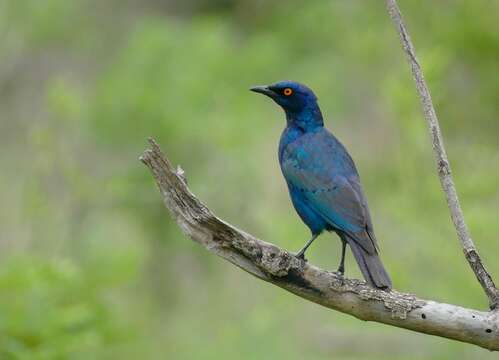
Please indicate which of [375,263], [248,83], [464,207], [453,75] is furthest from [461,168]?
[375,263]

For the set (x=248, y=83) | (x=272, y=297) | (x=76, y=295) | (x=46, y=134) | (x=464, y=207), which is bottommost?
(x=76, y=295)

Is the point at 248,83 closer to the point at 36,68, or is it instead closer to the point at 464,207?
the point at 36,68

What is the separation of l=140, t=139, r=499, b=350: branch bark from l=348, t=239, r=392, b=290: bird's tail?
0.15 metres

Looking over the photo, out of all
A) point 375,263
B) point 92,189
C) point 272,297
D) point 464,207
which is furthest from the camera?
point 272,297

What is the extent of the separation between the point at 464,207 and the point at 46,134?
3.37m

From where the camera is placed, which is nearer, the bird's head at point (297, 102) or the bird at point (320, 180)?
the bird at point (320, 180)

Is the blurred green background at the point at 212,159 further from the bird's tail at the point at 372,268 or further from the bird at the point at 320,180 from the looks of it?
the bird's tail at the point at 372,268

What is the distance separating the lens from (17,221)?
9703mm

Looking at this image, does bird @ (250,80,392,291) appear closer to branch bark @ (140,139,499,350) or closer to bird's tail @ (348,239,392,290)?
bird's tail @ (348,239,392,290)

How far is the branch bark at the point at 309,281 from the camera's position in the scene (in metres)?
5.09

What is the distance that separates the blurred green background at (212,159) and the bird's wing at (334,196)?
168 centimetres

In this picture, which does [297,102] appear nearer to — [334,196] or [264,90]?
[264,90]

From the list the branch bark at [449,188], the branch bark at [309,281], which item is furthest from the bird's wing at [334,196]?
the branch bark at [449,188]

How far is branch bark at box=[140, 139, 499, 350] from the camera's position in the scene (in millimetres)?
5094
